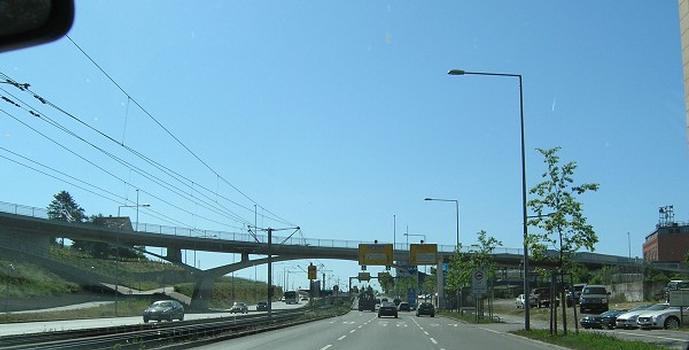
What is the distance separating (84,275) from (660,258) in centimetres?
12498

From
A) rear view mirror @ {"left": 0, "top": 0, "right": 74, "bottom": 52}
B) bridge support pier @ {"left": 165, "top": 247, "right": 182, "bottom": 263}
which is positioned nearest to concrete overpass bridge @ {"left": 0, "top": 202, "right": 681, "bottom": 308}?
bridge support pier @ {"left": 165, "top": 247, "right": 182, "bottom": 263}

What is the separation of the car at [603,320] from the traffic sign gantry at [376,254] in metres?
36.1

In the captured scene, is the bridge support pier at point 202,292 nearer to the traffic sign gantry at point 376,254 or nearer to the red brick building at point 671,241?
the traffic sign gantry at point 376,254

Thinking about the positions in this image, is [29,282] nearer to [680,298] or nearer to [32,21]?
[680,298]

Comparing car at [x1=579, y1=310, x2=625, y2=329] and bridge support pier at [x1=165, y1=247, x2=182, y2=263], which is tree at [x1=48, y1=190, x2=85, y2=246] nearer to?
bridge support pier at [x1=165, y1=247, x2=182, y2=263]

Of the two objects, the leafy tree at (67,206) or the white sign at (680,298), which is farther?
the leafy tree at (67,206)

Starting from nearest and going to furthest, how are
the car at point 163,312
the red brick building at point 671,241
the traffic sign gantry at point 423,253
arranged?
the car at point 163,312, the traffic sign gantry at point 423,253, the red brick building at point 671,241

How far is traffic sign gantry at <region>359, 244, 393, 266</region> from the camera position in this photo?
77.6 metres

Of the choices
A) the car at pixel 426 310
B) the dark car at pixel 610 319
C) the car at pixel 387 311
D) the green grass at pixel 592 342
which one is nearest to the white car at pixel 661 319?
the dark car at pixel 610 319

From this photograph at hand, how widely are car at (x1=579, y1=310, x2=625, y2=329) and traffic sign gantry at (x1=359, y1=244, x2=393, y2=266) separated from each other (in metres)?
36.1

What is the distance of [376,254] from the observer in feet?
256

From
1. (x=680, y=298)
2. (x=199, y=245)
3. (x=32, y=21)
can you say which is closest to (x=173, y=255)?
(x=199, y=245)

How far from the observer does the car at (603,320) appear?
39.8 metres

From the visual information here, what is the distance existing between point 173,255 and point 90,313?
35725mm
